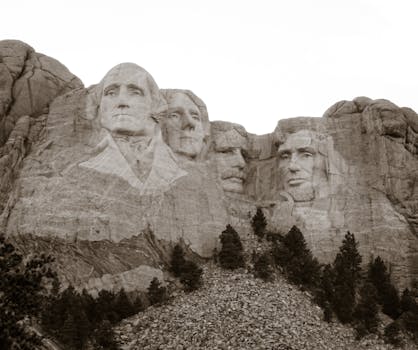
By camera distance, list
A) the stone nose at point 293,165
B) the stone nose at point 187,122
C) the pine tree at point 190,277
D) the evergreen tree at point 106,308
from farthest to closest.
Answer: the stone nose at point 293,165
the stone nose at point 187,122
the pine tree at point 190,277
the evergreen tree at point 106,308

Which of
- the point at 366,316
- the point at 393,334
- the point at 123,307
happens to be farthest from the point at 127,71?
the point at 393,334

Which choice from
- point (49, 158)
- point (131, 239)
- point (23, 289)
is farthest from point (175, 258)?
point (23, 289)

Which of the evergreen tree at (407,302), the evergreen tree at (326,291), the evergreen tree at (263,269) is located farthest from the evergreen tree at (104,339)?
the evergreen tree at (407,302)

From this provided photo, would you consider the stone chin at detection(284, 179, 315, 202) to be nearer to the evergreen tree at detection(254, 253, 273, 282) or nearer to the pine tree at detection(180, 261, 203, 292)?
the evergreen tree at detection(254, 253, 273, 282)

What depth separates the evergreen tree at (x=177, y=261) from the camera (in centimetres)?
4716

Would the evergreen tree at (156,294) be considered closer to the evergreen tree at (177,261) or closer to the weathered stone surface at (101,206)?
the weathered stone surface at (101,206)

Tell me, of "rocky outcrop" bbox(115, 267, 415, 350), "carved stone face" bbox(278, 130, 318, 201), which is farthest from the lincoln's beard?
"rocky outcrop" bbox(115, 267, 415, 350)

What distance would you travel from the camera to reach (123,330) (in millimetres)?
43906

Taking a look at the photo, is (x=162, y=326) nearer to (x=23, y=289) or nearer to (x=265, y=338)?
(x=265, y=338)

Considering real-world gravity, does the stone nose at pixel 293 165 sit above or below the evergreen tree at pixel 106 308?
above

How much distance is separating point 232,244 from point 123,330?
6254mm

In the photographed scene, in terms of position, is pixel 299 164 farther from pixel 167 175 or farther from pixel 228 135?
pixel 167 175

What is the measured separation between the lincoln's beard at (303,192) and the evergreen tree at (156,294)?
8358mm

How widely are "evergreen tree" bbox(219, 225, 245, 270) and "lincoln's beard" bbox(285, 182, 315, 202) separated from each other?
415 centimetres
